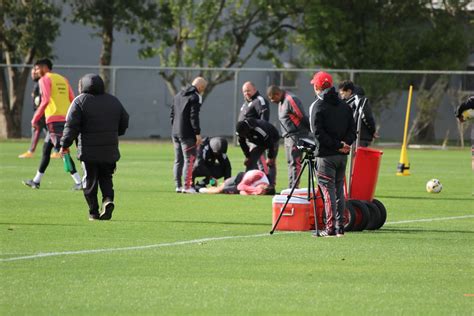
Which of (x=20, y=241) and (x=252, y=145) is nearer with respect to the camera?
(x=20, y=241)

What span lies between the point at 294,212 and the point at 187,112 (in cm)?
659

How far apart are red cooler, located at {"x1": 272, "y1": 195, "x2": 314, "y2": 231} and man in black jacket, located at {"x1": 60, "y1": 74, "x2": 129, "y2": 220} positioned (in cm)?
240

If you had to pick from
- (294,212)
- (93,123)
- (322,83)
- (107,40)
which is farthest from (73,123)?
(107,40)

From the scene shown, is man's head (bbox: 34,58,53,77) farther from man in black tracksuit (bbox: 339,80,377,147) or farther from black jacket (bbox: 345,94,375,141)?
black jacket (bbox: 345,94,375,141)

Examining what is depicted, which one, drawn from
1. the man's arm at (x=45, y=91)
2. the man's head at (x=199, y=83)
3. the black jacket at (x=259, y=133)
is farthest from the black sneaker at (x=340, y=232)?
the man's arm at (x=45, y=91)

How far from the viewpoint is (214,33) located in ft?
155

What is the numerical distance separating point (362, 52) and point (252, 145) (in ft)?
79.8

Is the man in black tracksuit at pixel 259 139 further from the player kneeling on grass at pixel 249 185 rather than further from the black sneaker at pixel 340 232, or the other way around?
the black sneaker at pixel 340 232

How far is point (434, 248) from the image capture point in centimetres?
1293

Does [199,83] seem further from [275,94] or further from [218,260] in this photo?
[218,260]

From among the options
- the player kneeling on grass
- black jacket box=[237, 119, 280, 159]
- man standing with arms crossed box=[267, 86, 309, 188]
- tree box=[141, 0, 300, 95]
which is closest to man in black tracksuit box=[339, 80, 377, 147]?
man standing with arms crossed box=[267, 86, 309, 188]

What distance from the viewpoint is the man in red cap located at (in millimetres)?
13685

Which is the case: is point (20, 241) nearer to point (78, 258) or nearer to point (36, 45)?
point (78, 258)

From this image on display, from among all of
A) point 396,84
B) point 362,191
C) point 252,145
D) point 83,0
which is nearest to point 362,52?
point 396,84
